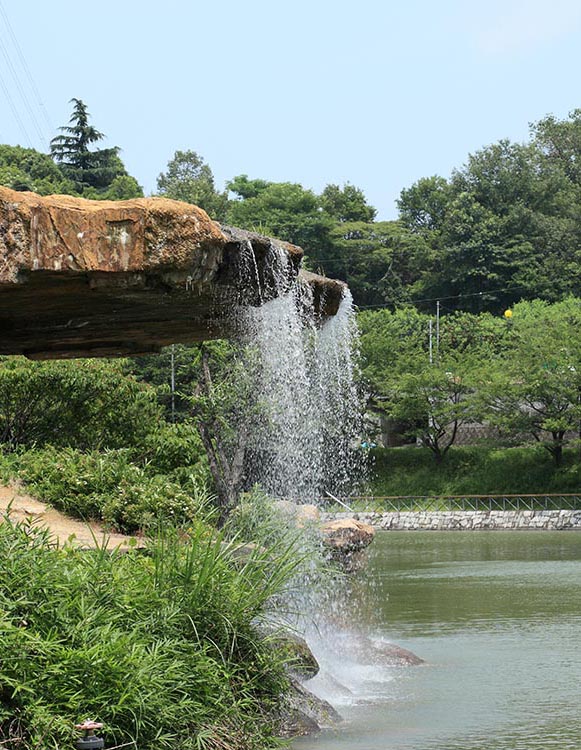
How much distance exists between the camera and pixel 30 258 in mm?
5469

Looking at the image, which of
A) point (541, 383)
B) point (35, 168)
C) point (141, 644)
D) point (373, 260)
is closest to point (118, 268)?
point (141, 644)

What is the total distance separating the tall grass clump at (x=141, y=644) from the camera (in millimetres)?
5844

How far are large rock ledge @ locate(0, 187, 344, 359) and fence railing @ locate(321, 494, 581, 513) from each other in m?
28.4

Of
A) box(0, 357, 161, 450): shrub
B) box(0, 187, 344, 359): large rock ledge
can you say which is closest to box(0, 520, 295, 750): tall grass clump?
box(0, 187, 344, 359): large rock ledge

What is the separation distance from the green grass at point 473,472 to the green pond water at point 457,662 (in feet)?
63.6

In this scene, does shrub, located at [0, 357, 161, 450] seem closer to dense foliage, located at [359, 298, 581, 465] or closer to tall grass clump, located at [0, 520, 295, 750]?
tall grass clump, located at [0, 520, 295, 750]

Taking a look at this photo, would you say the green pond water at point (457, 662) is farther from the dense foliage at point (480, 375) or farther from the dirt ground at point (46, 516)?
the dense foliage at point (480, 375)

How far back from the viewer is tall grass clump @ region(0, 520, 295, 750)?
584 centimetres

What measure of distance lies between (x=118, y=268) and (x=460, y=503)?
1330 inches

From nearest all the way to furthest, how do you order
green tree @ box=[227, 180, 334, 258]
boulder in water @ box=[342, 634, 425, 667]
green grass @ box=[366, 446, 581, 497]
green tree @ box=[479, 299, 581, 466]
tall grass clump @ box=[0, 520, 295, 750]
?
tall grass clump @ box=[0, 520, 295, 750] → boulder in water @ box=[342, 634, 425, 667] → green tree @ box=[479, 299, 581, 466] → green grass @ box=[366, 446, 581, 497] → green tree @ box=[227, 180, 334, 258]

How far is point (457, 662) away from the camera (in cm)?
1100

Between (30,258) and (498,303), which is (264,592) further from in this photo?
(498,303)

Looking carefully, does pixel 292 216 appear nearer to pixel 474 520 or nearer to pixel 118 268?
pixel 474 520

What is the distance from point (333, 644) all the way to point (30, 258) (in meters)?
6.98
